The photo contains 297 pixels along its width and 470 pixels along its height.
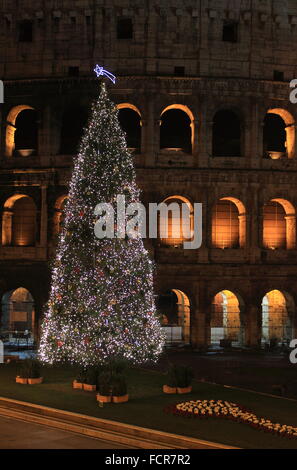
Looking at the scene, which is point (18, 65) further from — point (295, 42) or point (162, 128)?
point (295, 42)

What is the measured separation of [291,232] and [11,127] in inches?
683

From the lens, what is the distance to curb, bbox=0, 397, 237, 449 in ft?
48.1

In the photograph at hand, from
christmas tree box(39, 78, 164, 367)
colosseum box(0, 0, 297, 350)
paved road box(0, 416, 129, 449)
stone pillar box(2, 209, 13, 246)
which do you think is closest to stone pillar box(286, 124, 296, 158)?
colosseum box(0, 0, 297, 350)

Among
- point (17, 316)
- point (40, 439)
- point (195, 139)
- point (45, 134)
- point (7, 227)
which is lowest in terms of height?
point (40, 439)

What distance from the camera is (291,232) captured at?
3544cm

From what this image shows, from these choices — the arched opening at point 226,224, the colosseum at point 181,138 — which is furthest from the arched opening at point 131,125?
the arched opening at point 226,224

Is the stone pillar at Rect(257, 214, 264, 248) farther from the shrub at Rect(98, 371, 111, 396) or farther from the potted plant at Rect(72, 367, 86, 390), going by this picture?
the shrub at Rect(98, 371, 111, 396)

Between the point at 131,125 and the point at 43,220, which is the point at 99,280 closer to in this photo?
the point at 43,220

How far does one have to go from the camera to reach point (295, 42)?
36312 mm

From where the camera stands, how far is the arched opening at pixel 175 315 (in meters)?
35.8

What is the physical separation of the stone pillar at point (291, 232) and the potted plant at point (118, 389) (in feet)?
61.6

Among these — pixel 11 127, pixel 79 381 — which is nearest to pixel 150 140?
pixel 11 127

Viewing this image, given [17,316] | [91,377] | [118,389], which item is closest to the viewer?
[118,389]

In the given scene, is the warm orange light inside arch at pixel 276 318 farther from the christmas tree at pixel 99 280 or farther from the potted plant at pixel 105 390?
the potted plant at pixel 105 390
